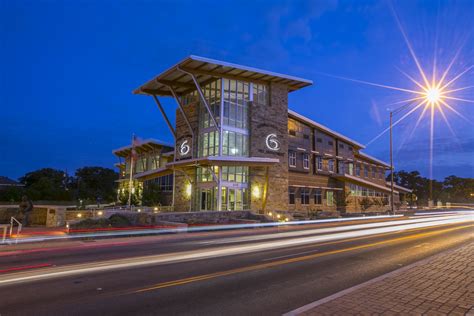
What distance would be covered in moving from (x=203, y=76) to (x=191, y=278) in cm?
2848

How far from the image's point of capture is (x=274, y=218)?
31812 millimetres

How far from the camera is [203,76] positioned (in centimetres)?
3428

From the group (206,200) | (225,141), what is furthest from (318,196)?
(225,141)

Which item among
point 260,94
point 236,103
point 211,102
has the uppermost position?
point 260,94

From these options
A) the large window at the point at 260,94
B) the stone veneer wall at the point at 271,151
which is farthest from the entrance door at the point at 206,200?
the large window at the point at 260,94

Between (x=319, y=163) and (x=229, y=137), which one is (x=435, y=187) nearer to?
(x=319, y=163)

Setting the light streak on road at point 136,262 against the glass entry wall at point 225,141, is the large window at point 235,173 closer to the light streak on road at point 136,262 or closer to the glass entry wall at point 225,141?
the glass entry wall at point 225,141

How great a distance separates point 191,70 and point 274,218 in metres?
16.0

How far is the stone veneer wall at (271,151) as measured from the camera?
34469 millimetres

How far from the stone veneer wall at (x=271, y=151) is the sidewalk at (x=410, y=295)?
84.3 feet

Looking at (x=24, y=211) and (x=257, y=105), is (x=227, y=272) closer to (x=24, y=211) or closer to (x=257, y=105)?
(x=24, y=211)

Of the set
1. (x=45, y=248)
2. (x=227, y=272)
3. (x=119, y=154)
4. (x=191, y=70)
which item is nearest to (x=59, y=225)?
(x=45, y=248)

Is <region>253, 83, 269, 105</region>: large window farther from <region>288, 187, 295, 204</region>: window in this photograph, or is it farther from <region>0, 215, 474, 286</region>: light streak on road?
<region>0, 215, 474, 286</region>: light streak on road

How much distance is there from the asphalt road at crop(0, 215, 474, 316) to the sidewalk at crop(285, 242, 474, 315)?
2.22ft
